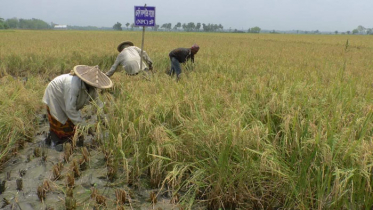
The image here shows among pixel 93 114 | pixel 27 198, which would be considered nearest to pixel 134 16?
pixel 93 114

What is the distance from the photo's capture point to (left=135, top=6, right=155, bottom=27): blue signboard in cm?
537

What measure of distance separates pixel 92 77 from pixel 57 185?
1198 millimetres

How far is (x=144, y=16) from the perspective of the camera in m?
5.42

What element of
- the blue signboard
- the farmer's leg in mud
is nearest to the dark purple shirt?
the blue signboard

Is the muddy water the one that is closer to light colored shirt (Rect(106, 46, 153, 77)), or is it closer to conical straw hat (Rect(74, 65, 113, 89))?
conical straw hat (Rect(74, 65, 113, 89))

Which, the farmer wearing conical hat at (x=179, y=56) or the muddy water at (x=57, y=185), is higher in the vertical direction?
the farmer wearing conical hat at (x=179, y=56)

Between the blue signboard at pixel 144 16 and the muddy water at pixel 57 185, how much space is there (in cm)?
331

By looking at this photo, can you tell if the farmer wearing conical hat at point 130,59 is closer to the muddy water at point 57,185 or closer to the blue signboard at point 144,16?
the blue signboard at point 144,16

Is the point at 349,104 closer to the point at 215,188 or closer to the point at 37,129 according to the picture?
the point at 215,188

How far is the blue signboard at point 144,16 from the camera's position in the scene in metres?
5.37

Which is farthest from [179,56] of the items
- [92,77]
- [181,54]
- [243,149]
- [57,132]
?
[243,149]

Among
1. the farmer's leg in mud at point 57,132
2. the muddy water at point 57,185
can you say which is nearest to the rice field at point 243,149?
the muddy water at point 57,185

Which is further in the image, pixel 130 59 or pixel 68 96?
pixel 130 59

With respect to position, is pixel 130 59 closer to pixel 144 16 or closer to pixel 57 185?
pixel 144 16
